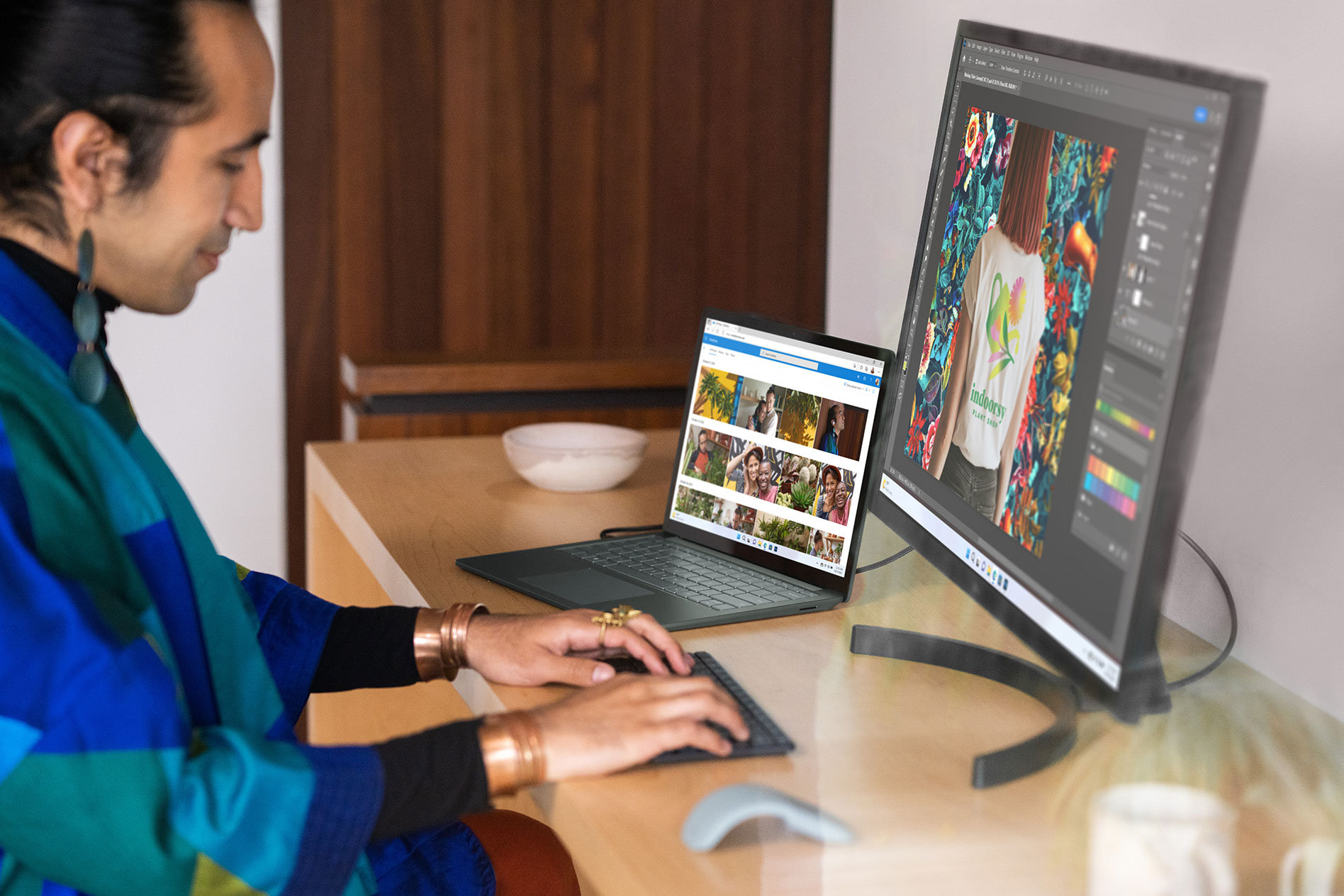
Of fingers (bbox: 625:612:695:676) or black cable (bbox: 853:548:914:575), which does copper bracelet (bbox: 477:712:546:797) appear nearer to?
fingers (bbox: 625:612:695:676)

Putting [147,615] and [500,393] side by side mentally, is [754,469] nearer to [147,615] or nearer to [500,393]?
[147,615]

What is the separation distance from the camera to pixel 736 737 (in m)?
0.86

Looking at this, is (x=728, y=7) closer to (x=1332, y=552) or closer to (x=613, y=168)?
(x=613, y=168)

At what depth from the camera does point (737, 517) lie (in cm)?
126

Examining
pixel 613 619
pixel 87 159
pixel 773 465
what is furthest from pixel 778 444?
pixel 87 159

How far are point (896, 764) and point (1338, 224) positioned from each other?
0.51 meters

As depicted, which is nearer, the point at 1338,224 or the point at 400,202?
the point at 1338,224

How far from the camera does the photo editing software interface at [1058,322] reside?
750 mm

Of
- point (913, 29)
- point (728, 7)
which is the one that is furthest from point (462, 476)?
point (728, 7)

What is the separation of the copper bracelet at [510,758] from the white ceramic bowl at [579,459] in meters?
0.71

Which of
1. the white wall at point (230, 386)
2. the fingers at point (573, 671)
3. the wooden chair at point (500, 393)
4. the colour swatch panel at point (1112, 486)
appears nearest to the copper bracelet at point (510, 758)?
the fingers at point (573, 671)

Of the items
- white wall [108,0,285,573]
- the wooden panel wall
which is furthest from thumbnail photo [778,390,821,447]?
white wall [108,0,285,573]

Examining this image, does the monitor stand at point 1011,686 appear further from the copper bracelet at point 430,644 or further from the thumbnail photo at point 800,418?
the copper bracelet at point 430,644

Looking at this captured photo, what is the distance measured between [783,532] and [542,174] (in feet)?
4.36
